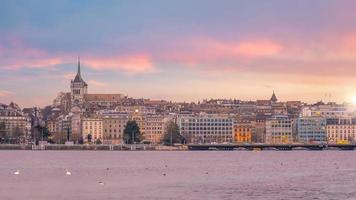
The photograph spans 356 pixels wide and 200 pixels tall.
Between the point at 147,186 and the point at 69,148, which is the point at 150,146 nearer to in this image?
the point at 69,148

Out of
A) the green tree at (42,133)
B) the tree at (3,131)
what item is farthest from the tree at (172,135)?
the tree at (3,131)

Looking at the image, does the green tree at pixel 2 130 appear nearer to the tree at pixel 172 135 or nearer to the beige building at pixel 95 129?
the beige building at pixel 95 129

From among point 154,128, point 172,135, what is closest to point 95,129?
point 154,128

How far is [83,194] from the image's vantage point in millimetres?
42531

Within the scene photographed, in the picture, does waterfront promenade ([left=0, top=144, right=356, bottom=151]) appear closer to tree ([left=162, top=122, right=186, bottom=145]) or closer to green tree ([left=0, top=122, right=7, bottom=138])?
tree ([left=162, top=122, right=186, bottom=145])

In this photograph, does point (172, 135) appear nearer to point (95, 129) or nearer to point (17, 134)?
point (95, 129)

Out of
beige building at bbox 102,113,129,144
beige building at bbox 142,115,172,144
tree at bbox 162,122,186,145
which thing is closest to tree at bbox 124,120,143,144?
tree at bbox 162,122,186,145

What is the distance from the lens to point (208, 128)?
197m

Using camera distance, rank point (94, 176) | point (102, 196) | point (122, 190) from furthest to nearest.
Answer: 1. point (94, 176)
2. point (122, 190)
3. point (102, 196)

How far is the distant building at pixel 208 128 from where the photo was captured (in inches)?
7746

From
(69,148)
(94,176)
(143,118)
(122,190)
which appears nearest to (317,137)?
(143,118)

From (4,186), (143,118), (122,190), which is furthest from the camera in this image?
(143,118)

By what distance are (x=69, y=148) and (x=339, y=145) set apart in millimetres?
47425

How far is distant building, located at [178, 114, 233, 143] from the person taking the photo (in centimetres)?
19675
